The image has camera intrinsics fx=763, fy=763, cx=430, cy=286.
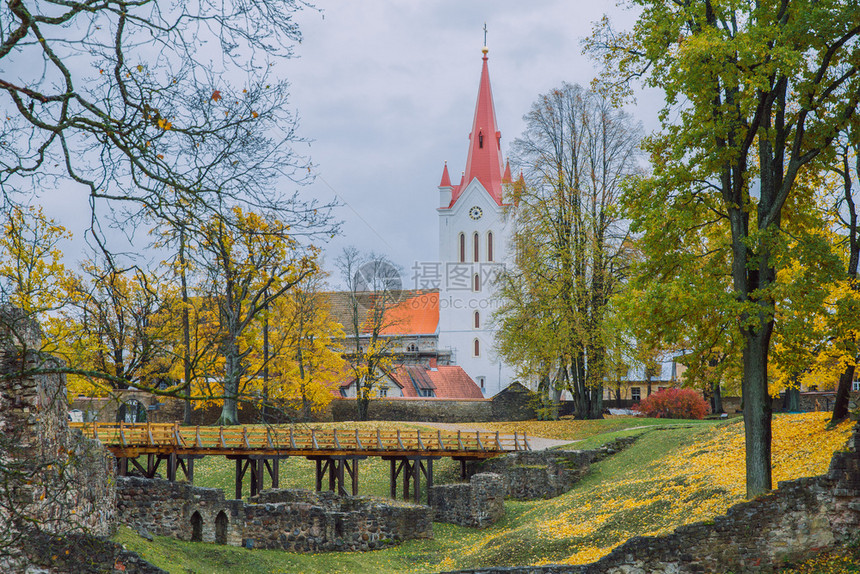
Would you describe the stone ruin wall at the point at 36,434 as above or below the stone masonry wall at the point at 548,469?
above

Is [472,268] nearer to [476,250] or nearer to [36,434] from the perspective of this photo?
[476,250]

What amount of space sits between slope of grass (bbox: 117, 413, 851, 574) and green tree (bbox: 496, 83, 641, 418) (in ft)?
35.5

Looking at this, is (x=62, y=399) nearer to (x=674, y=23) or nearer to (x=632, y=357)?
(x=674, y=23)

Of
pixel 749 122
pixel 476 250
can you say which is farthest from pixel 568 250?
pixel 476 250

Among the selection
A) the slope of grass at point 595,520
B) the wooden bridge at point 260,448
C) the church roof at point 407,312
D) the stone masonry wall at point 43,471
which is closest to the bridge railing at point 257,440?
the wooden bridge at point 260,448

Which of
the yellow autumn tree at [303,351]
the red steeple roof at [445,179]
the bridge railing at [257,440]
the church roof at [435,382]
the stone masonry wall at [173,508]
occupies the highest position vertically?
the red steeple roof at [445,179]

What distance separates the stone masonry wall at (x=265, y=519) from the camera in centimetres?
1614

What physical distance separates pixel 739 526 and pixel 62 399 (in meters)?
10.4

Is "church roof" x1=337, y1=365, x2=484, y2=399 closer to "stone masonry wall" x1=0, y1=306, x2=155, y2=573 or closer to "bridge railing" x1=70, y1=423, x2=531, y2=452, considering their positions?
"bridge railing" x1=70, y1=423, x2=531, y2=452

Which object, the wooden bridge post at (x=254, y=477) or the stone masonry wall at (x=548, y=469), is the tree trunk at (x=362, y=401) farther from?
the wooden bridge post at (x=254, y=477)

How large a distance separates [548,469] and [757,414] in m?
13.6

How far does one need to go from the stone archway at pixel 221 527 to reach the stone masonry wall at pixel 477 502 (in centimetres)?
757

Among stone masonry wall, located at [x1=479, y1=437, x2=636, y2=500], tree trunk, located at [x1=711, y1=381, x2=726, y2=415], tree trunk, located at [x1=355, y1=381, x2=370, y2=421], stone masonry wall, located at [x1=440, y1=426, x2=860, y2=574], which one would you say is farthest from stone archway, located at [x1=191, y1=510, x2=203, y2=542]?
tree trunk, located at [x1=711, y1=381, x2=726, y2=415]

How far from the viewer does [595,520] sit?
52.7ft
